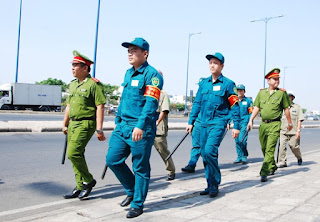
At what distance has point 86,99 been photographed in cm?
490

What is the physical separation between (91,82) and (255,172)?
407 centimetres

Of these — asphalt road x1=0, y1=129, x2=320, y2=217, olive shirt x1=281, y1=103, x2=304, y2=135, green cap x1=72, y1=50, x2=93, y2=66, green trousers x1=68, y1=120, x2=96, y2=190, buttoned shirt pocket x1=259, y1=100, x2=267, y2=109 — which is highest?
green cap x1=72, y1=50, x2=93, y2=66

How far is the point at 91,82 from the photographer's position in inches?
195

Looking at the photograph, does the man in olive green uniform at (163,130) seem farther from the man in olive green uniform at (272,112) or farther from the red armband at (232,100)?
the man in olive green uniform at (272,112)

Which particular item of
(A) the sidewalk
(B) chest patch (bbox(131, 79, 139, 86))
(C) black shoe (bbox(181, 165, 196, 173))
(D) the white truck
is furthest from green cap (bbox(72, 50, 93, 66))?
(D) the white truck

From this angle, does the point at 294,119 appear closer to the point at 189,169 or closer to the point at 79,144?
the point at 189,169

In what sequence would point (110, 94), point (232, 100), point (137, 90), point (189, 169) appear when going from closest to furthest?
point (137, 90) → point (232, 100) → point (189, 169) → point (110, 94)

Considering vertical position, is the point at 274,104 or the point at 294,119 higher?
the point at 274,104

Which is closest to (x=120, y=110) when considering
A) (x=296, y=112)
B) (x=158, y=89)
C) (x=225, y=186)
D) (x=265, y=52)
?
(x=158, y=89)

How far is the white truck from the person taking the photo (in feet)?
129

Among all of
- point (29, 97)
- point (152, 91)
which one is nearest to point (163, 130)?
point (152, 91)

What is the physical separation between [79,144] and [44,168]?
106 inches

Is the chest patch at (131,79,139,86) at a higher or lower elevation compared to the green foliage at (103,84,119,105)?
lower

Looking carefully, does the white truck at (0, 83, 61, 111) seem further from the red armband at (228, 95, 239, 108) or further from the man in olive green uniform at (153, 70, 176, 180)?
the red armband at (228, 95, 239, 108)
